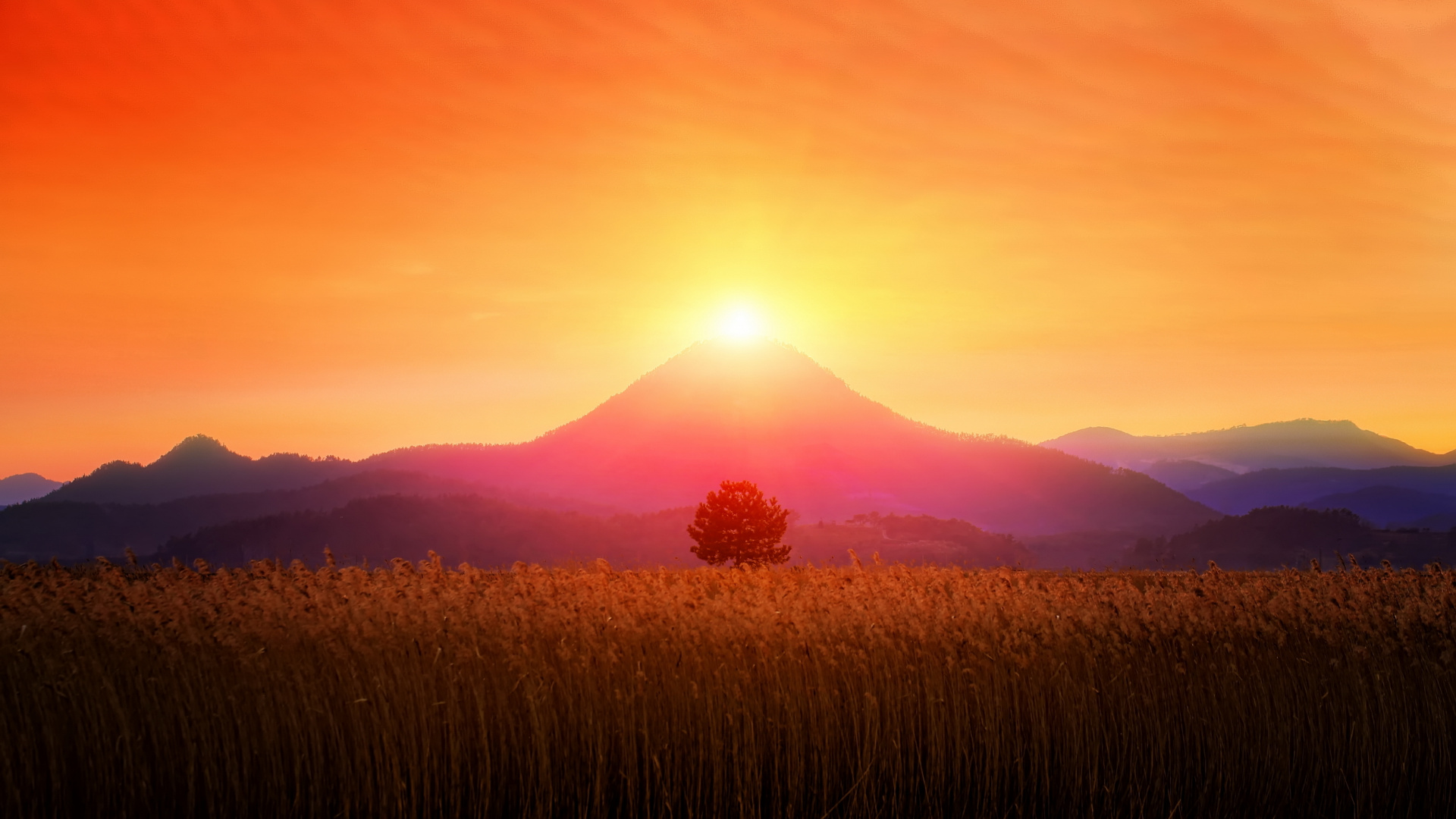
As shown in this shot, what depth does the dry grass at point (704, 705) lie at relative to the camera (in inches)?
347

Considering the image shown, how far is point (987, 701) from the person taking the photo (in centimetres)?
980

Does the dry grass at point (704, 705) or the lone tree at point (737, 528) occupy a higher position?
the lone tree at point (737, 528)

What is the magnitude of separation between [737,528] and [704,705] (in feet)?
231

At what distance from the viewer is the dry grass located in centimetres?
880

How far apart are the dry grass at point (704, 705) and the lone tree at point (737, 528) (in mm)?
67348

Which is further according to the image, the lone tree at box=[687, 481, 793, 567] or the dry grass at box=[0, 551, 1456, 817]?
the lone tree at box=[687, 481, 793, 567]

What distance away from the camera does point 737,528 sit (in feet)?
261

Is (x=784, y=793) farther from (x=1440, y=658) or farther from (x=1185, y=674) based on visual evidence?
(x=1440, y=658)

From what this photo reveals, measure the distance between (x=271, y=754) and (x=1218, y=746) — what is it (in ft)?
29.7

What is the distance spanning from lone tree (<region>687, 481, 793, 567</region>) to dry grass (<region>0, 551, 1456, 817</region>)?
67348mm

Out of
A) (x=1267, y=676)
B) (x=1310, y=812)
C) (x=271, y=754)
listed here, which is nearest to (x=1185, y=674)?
(x=1267, y=676)

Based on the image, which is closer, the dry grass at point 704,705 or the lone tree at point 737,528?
the dry grass at point 704,705

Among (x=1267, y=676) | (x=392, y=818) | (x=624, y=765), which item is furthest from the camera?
(x=1267, y=676)

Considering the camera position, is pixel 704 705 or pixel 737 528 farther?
pixel 737 528
